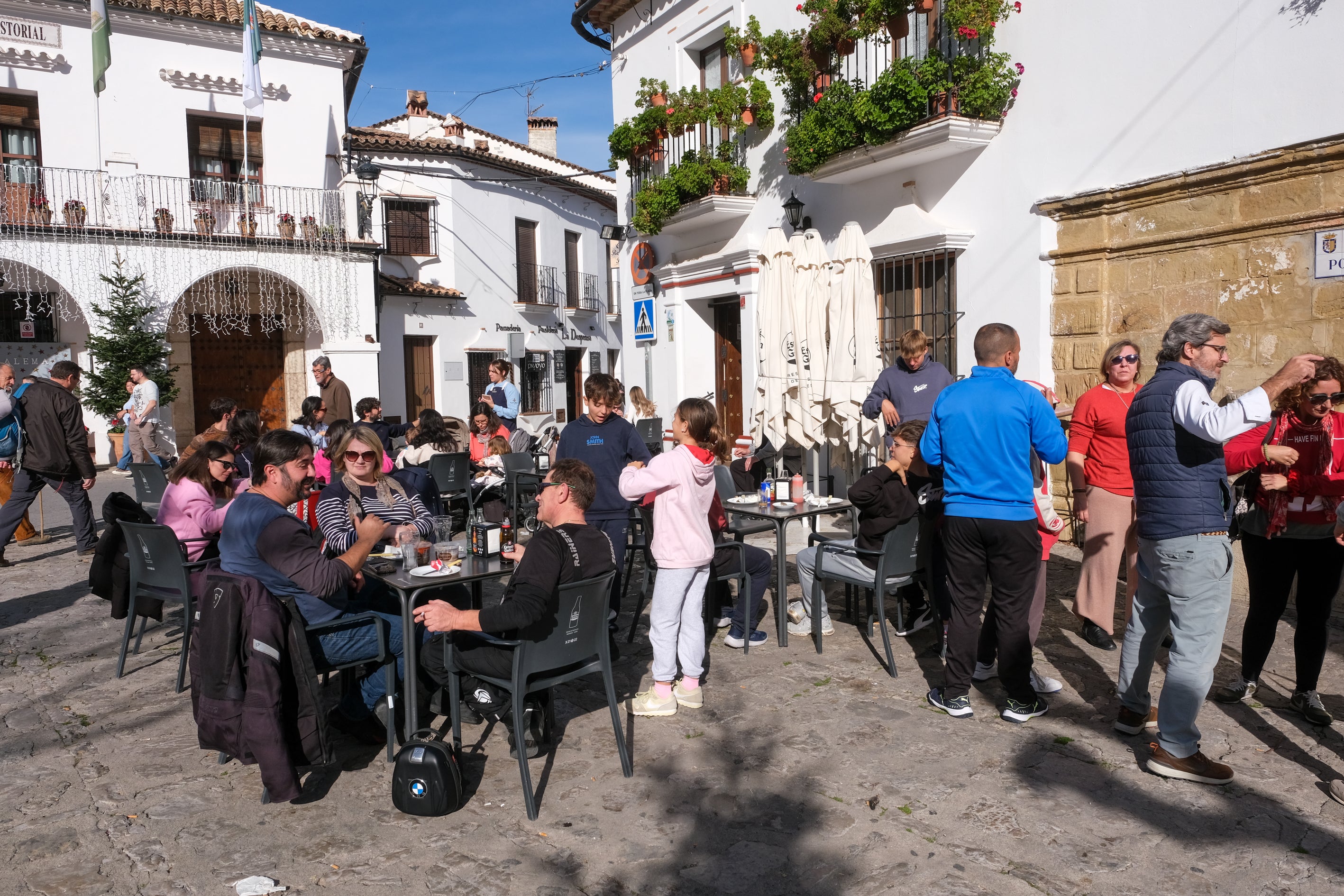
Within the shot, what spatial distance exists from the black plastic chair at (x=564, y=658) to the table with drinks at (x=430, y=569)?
0.60 ft

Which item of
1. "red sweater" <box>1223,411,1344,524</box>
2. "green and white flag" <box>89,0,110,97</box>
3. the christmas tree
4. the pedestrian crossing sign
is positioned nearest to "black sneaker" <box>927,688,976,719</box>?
"red sweater" <box>1223,411,1344,524</box>

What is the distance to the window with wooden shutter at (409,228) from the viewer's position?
21594 millimetres

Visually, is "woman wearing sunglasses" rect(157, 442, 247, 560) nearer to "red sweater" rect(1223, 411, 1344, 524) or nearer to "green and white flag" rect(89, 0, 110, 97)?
"red sweater" rect(1223, 411, 1344, 524)

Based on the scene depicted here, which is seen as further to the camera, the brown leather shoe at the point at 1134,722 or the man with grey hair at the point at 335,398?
the man with grey hair at the point at 335,398

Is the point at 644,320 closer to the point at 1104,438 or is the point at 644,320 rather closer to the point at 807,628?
the point at 807,628

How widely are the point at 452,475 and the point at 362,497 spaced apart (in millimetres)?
3329

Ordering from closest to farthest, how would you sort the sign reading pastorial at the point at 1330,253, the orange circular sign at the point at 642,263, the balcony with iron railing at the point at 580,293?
the sign reading pastorial at the point at 1330,253 → the orange circular sign at the point at 642,263 → the balcony with iron railing at the point at 580,293

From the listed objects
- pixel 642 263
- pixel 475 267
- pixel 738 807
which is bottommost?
pixel 738 807

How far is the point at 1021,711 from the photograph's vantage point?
13.6 feet

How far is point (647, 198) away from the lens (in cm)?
1123

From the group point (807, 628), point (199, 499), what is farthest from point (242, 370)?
point (807, 628)

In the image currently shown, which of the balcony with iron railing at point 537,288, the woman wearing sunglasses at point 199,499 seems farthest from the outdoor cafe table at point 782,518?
the balcony with iron railing at point 537,288

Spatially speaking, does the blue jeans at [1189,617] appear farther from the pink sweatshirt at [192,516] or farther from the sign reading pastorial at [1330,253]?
Result: the pink sweatshirt at [192,516]

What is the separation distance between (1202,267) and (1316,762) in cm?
405
